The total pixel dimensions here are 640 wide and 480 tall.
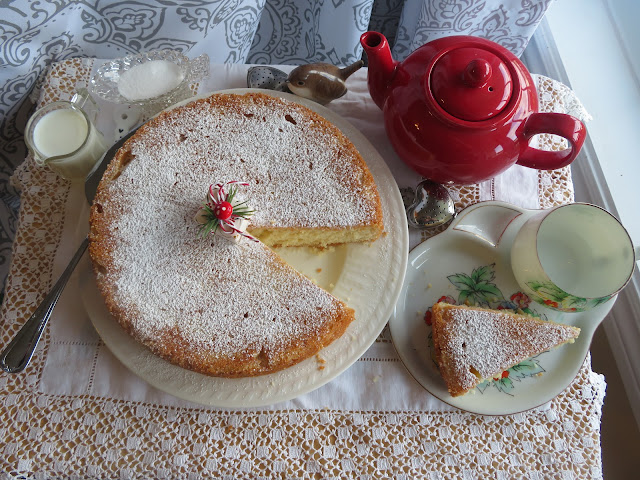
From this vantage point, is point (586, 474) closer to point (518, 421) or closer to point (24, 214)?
point (518, 421)

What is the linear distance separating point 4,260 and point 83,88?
2.44 feet

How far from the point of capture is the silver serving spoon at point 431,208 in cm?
116

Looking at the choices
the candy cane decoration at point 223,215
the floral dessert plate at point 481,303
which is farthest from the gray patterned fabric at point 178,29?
the floral dessert plate at point 481,303

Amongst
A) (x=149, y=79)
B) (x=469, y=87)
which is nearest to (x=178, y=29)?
(x=149, y=79)

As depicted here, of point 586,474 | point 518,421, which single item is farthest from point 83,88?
point 586,474

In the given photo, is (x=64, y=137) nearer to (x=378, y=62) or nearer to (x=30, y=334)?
(x=30, y=334)

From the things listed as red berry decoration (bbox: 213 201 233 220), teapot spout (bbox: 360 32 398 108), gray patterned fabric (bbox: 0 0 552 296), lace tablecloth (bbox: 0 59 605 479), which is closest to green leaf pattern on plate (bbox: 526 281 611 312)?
lace tablecloth (bbox: 0 59 605 479)

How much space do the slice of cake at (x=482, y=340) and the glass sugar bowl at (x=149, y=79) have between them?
955mm

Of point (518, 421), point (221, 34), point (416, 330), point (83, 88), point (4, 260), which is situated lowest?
point (4, 260)

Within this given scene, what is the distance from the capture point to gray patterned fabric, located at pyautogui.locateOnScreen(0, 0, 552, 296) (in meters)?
1.25

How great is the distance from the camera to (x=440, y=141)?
39.8 inches

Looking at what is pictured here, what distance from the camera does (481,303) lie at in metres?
1.15

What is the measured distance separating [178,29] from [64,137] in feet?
1.68

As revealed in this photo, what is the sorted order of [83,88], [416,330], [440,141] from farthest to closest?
[83,88] → [416,330] → [440,141]
